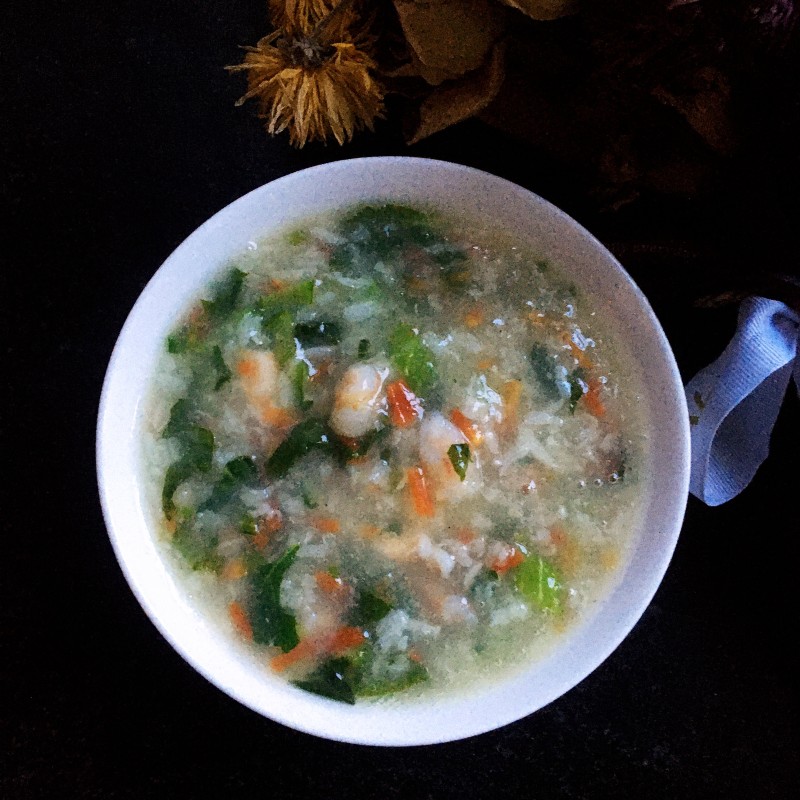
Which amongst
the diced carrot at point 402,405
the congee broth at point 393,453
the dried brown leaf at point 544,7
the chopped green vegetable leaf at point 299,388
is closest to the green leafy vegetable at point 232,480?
the congee broth at point 393,453

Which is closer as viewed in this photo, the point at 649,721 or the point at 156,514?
the point at 156,514

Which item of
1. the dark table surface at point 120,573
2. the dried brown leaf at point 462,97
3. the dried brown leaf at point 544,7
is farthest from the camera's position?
the dark table surface at point 120,573

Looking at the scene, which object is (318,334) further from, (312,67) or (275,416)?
(312,67)

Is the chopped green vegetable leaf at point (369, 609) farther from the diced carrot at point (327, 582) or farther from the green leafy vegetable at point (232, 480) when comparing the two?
the green leafy vegetable at point (232, 480)

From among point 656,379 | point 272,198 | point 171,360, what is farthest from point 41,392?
point 656,379

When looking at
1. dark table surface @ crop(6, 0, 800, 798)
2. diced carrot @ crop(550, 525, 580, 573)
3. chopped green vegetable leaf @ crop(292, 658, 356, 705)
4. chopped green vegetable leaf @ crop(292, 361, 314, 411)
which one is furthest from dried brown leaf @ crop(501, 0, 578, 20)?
chopped green vegetable leaf @ crop(292, 658, 356, 705)

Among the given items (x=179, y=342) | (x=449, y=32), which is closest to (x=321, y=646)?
(x=179, y=342)

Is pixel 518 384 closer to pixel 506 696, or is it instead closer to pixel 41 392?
pixel 506 696

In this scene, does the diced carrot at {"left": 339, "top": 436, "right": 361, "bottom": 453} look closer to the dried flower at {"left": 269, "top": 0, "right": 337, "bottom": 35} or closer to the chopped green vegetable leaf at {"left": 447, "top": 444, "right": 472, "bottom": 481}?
the chopped green vegetable leaf at {"left": 447, "top": 444, "right": 472, "bottom": 481}
